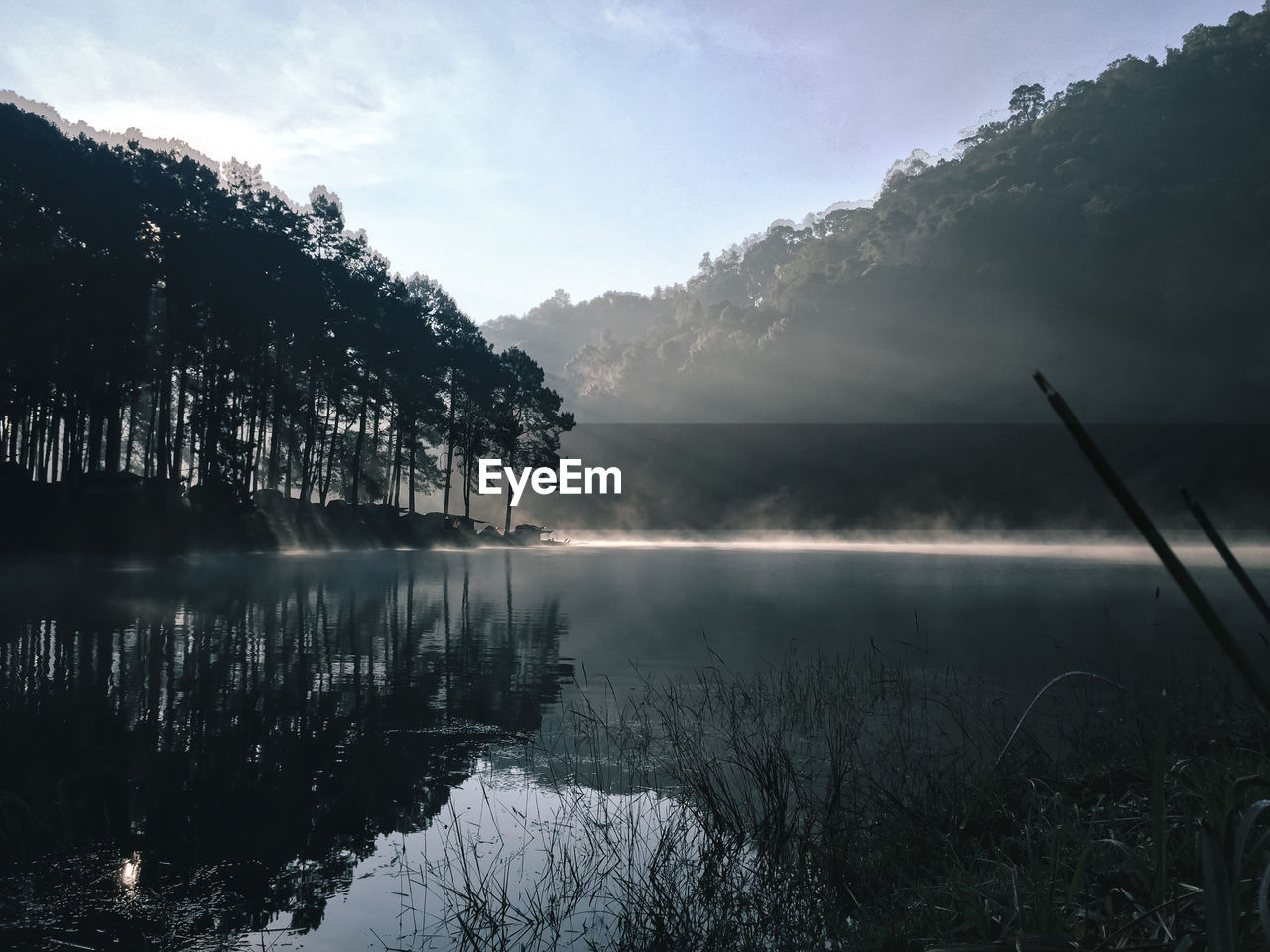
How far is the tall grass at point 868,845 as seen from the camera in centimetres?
354

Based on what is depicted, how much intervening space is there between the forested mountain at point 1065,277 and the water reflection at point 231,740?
77.9m

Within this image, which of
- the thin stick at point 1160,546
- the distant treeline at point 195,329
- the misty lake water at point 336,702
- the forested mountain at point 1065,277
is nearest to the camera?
the thin stick at point 1160,546

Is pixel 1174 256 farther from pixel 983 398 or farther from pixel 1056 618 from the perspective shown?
pixel 1056 618

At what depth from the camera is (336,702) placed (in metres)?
10.3

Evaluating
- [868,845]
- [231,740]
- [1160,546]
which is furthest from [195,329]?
[1160,546]

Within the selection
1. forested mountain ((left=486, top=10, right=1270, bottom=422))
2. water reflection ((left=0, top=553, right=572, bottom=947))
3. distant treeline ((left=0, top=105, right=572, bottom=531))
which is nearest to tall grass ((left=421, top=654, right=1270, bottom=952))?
water reflection ((left=0, top=553, right=572, bottom=947))

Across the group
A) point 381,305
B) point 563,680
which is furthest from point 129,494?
point 563,680

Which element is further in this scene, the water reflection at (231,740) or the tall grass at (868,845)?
the water reflection at (231,740)

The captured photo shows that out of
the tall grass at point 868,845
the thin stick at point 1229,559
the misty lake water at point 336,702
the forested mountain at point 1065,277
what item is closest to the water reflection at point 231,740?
the misty lake water at point 336,702

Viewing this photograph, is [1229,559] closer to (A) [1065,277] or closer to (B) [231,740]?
(B) [231,740]

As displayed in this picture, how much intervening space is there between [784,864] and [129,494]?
3527cm

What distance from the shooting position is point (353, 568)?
33.6 m

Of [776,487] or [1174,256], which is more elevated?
[1174,256]

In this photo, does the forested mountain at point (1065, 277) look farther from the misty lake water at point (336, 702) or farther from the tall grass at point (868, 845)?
the tall grass at point (868, 845)
